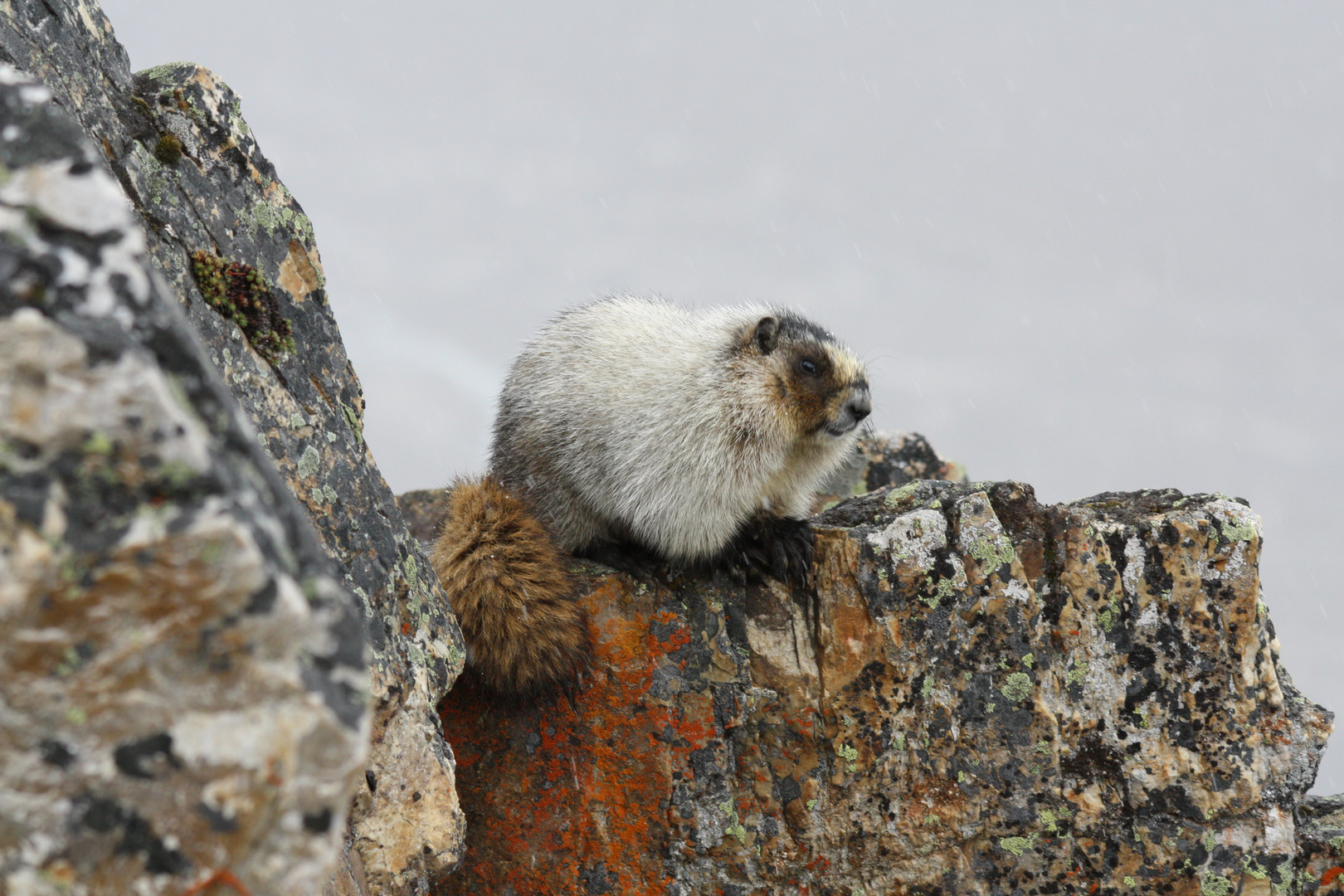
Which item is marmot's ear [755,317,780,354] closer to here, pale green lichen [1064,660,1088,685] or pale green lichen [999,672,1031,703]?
pale green lichen [999,672,1031,703]

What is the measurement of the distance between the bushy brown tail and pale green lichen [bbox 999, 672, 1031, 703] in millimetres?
2787

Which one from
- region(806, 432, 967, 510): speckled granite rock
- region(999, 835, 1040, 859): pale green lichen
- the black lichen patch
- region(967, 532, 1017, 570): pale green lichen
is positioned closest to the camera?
the black lichen patch

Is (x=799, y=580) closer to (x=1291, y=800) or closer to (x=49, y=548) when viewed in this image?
(x=1291, y=800)

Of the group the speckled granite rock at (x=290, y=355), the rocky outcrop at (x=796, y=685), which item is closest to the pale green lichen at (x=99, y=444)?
the rocky outcrop at (x=796, y=685)

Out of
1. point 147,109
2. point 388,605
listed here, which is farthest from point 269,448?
point 147,109

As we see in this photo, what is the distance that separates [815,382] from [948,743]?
2650 millimetres

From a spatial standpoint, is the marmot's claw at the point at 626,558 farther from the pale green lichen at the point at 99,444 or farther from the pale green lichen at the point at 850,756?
the pale green lichen at the point at 99,444

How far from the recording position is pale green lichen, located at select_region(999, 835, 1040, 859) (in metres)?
6.17

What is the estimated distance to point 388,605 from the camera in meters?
5.43

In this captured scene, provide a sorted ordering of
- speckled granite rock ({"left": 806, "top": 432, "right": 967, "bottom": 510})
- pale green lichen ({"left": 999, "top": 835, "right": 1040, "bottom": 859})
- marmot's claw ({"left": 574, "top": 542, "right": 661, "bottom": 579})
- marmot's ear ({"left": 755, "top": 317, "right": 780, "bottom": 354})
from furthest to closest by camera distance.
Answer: speckled granite rock ({"left": 806, "top": 432, "right": 967, "bottom": 510}) → marmot's ear ({"left": 755, "top": 317, "right": 780, "bottom": 354}) → marmot's claw ({"left": 574, "top": 542, "right": 661, "bottom": 579}) → pale green lichen ({"left": 999, "top": 835, "right": 1040, "bottom": 859})

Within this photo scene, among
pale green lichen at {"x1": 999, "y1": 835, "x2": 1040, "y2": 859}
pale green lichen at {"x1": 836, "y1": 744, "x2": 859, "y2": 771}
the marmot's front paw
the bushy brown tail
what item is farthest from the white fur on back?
pale green lichen at {"x1": 999, "y1": 835, "x2": 1040, "y2": 859}

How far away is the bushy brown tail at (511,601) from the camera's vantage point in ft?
20.3

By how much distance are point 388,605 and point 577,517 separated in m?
2.24

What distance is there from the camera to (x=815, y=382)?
7059 millimetres
